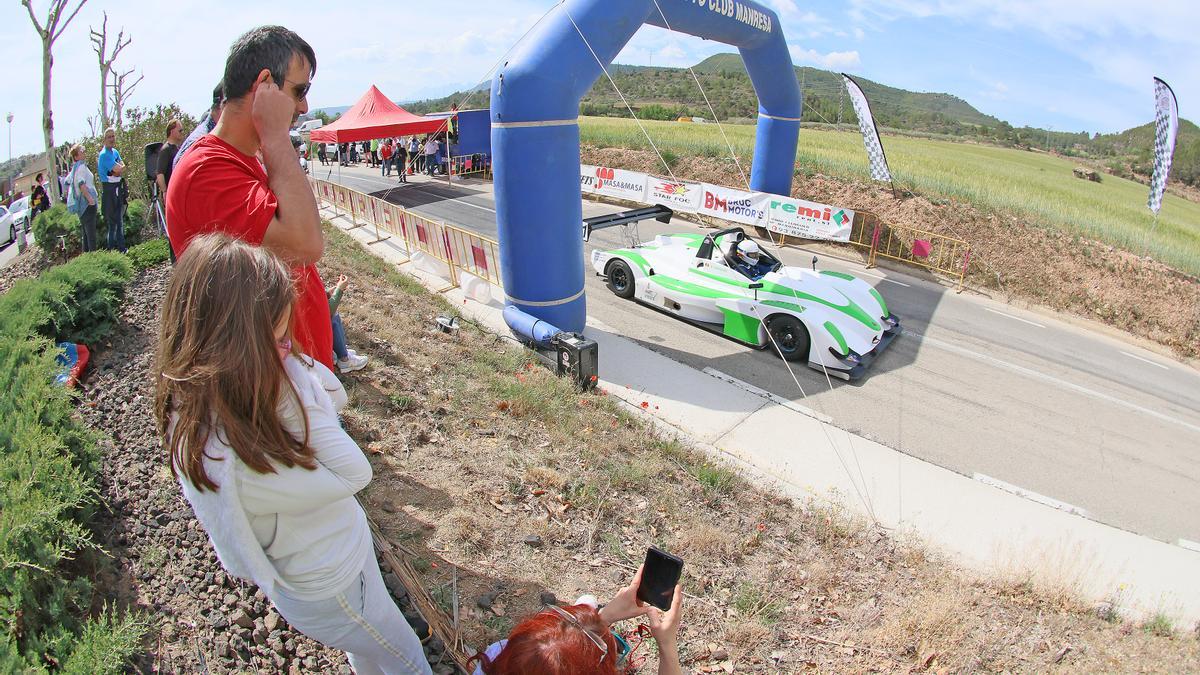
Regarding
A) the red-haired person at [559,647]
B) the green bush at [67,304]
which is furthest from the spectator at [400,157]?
the red-haired person at [559,647]

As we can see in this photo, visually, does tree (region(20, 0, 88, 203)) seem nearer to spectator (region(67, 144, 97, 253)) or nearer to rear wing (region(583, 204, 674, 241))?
spectator (region(67, 144, 97, 253))

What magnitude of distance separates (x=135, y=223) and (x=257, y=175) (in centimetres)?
1088

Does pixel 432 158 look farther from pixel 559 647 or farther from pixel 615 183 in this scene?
pixel 559 647

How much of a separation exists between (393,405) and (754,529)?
326 centimetres

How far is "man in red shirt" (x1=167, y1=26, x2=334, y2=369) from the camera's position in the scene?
2.26m

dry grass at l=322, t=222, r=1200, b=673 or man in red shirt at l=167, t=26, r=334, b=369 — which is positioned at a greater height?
man in red shirt at l=167, t=26, r=334, b=369

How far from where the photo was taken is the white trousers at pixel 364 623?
6.43ft

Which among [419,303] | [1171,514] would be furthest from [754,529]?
[419,303]

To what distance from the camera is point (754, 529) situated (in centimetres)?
471

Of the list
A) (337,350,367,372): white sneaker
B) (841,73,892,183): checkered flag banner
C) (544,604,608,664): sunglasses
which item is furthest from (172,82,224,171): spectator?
(841,73,892,183): checkered flag banner

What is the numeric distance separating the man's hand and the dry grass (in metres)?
2.49

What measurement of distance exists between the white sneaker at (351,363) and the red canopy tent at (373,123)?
52.3 feet

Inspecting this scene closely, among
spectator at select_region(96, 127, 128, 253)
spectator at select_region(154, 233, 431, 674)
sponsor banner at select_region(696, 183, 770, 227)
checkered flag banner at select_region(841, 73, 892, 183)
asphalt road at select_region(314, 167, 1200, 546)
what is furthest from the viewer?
sponsor banner at select_region(696, 183, 770, 227)

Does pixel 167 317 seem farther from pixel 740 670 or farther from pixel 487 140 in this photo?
pixel 487 140
